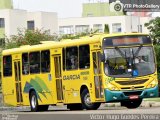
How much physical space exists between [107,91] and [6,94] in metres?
10.4

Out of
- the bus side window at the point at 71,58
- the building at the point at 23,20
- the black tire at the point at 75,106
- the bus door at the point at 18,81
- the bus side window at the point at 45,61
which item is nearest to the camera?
the bus side window at the point at 71,58

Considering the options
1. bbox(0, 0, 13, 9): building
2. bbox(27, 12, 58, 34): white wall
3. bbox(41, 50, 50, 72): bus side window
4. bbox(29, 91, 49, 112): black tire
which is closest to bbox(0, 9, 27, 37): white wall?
bbox(27, 12, 58, 34): white wall

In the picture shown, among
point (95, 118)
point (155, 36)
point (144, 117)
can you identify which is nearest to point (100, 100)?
point (95, 118)

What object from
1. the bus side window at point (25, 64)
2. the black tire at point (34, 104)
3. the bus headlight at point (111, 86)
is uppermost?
the bus side window at point (25, 64)

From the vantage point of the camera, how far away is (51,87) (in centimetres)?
3256

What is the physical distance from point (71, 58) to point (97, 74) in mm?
2047

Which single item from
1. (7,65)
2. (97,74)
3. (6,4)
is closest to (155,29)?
(7,65)

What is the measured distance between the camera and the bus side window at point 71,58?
3008 cm

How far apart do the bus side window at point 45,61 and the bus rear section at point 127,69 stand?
181 inches

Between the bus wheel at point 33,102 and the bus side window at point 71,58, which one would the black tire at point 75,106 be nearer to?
the bus wheel at point 33,102

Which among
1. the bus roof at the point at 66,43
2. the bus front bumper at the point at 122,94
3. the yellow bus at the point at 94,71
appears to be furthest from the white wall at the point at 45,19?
the bus front bumper at the point at 122,94

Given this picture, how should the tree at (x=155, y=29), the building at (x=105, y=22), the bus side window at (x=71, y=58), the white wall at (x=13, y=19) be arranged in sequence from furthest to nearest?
the building at (x=105, y=22) → the white wall at (x=13, y=19) → the tree at (x=155, y=29) → the bus side window at (x=71, y=58)

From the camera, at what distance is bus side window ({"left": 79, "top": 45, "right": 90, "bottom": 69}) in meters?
29.2

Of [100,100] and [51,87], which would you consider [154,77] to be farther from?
[51,87]
